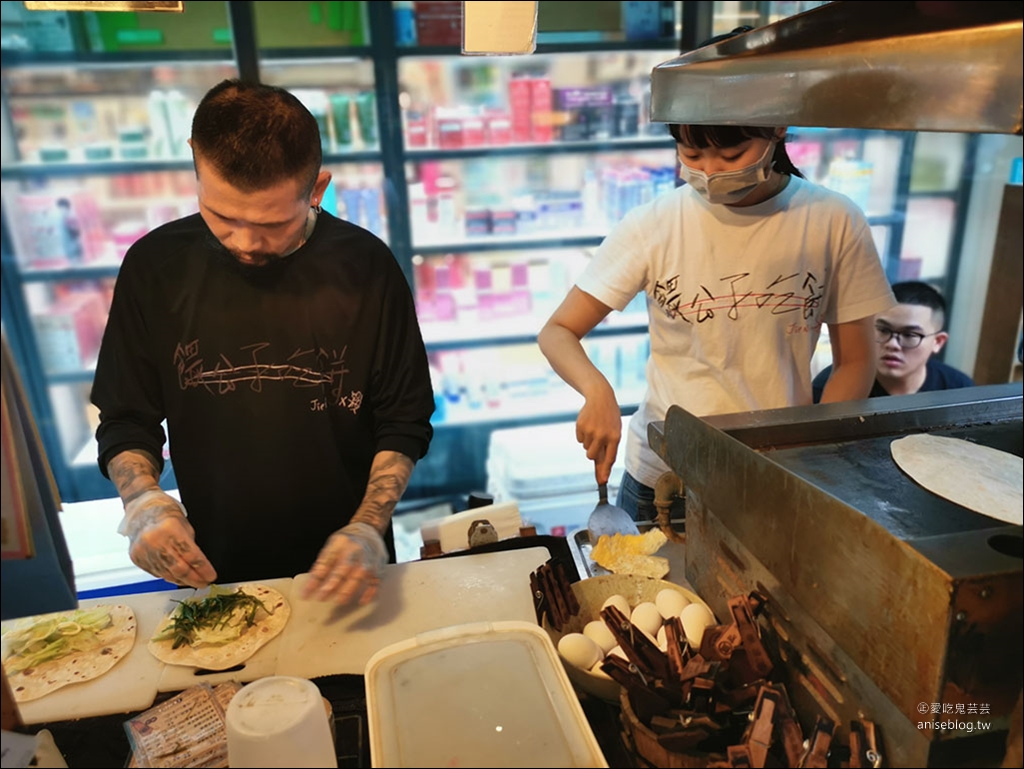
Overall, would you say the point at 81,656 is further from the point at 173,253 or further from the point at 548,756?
the point at 548,756

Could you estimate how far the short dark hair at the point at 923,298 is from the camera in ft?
8.05

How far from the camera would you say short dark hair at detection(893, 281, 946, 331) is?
8.05ft

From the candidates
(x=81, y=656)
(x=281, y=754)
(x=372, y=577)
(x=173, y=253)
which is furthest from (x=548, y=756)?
(x=173, y=253)

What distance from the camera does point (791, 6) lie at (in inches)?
144

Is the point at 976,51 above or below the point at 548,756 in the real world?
above

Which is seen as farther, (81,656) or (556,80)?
(556,80)

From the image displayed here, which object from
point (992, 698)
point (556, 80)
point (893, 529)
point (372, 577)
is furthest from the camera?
point (556, 80)

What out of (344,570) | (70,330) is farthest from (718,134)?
(70,330)

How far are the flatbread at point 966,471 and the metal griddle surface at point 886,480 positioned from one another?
0.04 feet

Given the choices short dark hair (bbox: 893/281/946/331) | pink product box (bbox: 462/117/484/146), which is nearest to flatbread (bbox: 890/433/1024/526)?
short dark hair (bbox: 893/281/946/331)

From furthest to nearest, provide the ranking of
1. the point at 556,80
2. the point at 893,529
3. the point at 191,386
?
the point at 556,80 → the point at 191,386 → the point at 893,529

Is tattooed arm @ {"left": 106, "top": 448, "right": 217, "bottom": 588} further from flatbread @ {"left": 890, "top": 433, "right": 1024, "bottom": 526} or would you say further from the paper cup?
flatbread @ {"left": 890, "top": 433, "right": 1024, "bottom": 526}

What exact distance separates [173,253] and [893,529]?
1.37 meters

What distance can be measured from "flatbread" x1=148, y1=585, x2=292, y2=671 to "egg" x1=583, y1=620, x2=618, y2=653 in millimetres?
565
